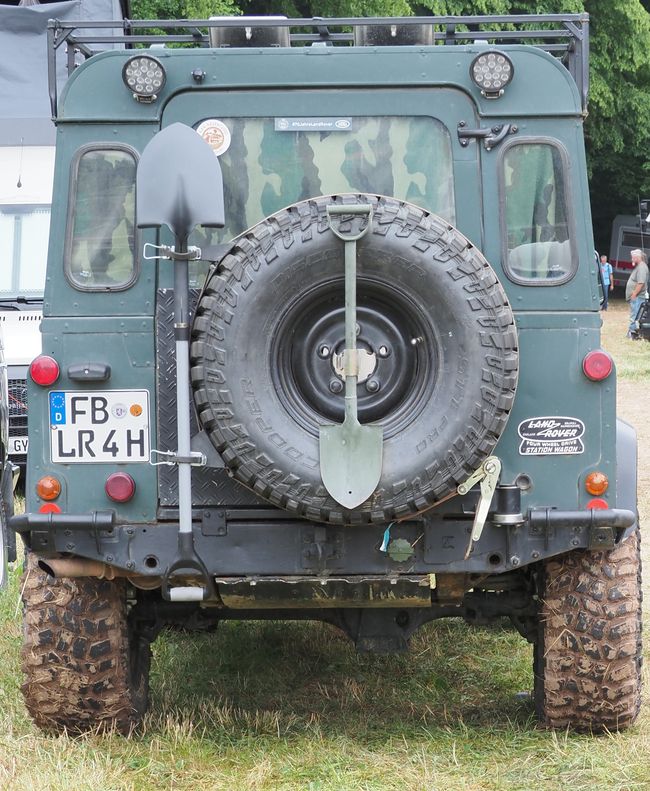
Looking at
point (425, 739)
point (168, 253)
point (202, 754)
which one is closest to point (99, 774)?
point (202, 754)

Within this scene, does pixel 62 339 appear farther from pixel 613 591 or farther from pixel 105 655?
pixel 613 591

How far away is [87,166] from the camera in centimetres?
480

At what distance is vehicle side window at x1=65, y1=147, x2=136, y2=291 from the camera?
4.79 metres

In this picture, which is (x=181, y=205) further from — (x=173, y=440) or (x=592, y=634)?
(x=592, y=634)

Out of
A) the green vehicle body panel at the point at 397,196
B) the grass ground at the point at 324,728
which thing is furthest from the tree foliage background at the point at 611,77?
the green vehicle body panel at the point at 397,196

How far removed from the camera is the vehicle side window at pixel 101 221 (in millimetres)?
4793

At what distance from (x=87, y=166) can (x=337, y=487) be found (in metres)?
1.54

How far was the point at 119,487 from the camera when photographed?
15.4 ft

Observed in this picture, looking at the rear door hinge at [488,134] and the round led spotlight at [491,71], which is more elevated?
the round led spotlight at [491,71]

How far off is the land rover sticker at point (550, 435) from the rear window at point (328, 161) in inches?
31.8

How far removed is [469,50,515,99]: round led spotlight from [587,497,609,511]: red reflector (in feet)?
4.95

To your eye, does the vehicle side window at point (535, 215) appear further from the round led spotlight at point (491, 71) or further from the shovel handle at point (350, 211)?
the shovel handle at point (350, 211)

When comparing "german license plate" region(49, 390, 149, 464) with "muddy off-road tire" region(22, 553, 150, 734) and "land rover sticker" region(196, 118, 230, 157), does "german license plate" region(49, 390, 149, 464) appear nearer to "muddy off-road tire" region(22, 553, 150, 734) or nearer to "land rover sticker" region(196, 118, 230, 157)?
"muddy off-road tire" region(22, 553, 150, 734)

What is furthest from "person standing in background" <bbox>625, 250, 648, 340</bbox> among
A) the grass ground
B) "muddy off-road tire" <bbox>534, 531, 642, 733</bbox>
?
"muddy off-road tire" <bbox>534, 531, 642, 733</bbox>
